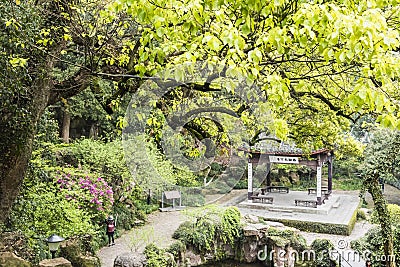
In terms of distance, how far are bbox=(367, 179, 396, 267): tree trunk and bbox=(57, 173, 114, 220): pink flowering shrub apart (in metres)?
5.35

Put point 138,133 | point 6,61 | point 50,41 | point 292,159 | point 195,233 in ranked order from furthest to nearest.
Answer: point 292,159 → point 195,233 → point 138,133 → point 50,41 → point 6,61

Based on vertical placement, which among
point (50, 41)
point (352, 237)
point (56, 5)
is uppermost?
point (56, 5)

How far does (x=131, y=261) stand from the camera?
7.20m

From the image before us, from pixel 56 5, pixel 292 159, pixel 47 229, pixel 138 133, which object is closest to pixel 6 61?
pixel 56 5

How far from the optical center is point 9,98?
394 cm

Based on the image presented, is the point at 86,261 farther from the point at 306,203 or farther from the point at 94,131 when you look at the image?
the point at 306,203

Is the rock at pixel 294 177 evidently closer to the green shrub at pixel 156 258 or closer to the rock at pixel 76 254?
the green shrub at pixel 156 258

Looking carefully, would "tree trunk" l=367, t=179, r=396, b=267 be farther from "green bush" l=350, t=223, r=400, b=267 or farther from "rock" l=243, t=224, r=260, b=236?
"rock" l=243, t=224, r=260, b=236

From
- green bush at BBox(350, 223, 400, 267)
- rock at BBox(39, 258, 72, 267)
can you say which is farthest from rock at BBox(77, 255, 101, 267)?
green bush at BBox(350, 223, 400, 267)

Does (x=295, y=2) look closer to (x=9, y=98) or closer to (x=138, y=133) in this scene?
(x=9, y=98)

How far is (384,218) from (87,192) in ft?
18.9

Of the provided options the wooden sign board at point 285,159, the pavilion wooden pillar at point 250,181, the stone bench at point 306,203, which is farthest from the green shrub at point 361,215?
the pavilion wooden pillar at point 250,181

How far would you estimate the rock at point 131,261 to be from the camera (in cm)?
716

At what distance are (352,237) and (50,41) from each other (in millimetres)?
10877
